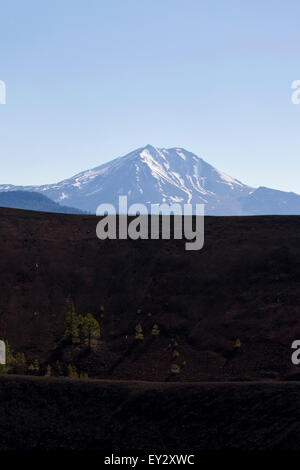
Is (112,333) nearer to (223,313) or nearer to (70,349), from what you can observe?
(70,349)

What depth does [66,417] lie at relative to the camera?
37719 mm

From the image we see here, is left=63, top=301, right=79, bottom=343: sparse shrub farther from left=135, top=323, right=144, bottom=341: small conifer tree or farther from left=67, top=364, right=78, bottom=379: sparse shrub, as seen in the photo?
left=135, top=323, right=144, bottom=341: small conifer tree

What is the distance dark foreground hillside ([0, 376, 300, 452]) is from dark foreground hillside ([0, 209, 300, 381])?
12404 millimetres

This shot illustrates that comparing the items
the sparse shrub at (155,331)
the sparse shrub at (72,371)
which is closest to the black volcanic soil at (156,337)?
the sparse shrub at (155,331)

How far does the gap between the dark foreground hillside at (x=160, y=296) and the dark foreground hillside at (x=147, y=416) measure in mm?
12404

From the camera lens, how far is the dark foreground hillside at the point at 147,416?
33.8 metres

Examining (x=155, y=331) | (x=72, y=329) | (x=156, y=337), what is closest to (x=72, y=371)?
(x=72, y=329)

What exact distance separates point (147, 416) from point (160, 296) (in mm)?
29700

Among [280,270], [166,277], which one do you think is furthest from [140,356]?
[280,270]

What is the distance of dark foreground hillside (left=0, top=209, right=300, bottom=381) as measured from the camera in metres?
54.9

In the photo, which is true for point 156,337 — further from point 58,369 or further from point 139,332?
point 58,369

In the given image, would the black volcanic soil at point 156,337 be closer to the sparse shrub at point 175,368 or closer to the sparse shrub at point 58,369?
the sparse shrub at point 175,368

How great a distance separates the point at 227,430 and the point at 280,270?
36108 millimetres

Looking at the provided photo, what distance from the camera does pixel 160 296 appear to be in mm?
66500
